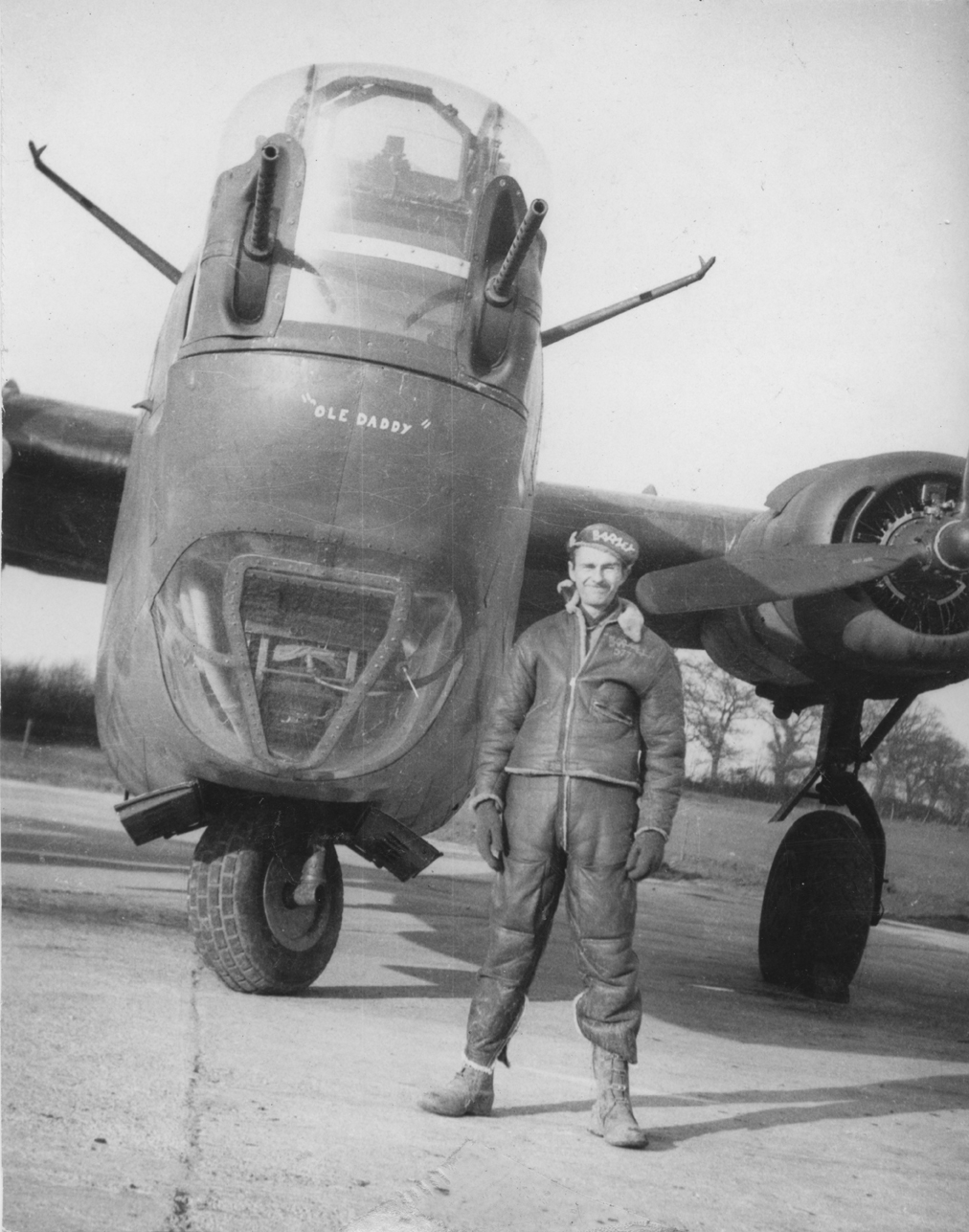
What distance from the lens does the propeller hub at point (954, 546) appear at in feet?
18.9

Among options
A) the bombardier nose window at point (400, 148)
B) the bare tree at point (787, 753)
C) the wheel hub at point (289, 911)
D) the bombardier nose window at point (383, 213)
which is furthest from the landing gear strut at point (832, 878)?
the bare tree at point (787, 753)

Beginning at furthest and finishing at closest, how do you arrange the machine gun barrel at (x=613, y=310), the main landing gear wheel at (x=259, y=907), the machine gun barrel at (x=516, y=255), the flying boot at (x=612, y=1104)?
the machine gun barrel at (x=613, y=310) < the main landing gear wheel at (x=259, y=907) < the machine gun barrel at (x=516, y=255) < the flying boot at (x=612, y=1104)

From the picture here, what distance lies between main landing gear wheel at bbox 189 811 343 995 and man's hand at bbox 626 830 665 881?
189 centimetres

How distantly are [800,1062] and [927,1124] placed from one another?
0.90m

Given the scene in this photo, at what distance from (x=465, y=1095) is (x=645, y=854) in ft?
2.88

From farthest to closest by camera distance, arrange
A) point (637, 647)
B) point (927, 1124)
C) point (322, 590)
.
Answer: point (322, 590), point (927, 1124), point (637, 647)

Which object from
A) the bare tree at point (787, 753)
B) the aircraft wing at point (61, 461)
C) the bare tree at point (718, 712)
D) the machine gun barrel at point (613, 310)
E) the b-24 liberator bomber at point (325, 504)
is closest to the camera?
the b-24 liberator bomber at point (325, 504)

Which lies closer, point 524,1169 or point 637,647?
point 524,1169

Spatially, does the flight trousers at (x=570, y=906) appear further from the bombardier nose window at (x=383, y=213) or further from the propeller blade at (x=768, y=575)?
the propeller blade at (x=768, y=575)

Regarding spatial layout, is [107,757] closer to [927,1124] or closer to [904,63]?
[927,1124]

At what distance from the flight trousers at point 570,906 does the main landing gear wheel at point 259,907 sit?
59.7 inches

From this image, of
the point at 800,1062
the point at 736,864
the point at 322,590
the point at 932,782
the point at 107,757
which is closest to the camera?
the point at 322,590

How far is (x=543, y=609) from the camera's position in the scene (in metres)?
8.38

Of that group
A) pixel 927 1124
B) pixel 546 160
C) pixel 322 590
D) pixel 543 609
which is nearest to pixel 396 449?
pixel 322 590
